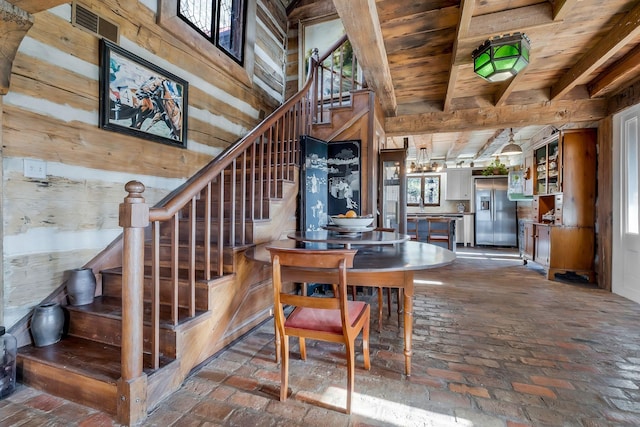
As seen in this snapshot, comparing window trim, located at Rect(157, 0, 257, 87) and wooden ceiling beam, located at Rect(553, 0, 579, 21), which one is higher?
window trim, located at Rect(157, 0, 257, 87)

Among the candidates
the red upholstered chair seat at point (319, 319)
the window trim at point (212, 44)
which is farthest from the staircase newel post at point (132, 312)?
the window trim at point (212, 44)

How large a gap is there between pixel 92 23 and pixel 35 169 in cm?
118

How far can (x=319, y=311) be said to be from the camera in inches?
68.3

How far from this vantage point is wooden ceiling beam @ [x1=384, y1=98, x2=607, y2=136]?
3.88 metres

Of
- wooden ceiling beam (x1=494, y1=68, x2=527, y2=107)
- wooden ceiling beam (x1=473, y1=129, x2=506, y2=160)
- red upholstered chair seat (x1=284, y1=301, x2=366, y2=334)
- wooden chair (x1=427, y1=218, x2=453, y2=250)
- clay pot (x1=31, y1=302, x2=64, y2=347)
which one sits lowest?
clay pot (x1=31, y1=302, x2=64, y2=347)

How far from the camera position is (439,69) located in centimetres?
330

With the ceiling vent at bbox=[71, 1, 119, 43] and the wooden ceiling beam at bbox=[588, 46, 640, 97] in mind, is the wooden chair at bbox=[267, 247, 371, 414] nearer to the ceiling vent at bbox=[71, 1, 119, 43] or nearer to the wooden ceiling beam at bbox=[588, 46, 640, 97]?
the ceiling vent at bbox=[71, 1, 119, 43]

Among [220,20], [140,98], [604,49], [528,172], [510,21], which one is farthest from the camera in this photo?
[528,172]

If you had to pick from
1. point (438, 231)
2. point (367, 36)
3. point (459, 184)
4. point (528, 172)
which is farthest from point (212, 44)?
point (459, 184)

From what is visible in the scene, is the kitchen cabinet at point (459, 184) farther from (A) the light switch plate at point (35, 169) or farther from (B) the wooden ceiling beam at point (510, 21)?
(A) the light switch plate at point (35, 169)

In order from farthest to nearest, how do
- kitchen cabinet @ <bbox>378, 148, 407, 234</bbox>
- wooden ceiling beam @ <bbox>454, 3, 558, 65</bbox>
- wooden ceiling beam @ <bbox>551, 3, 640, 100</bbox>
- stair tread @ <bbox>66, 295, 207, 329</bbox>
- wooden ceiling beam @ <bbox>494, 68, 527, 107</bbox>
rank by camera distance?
kitchen cabinet @ <bbox>378, 148, 407, 234</bbox>, wooden ceiling beam @ <bbox>494, 68, 527, 107</bbox>, wooden ceiling beam @ <bbox>551, 3, 640, 100</bbox>, wooden ceiling beam @ <bbox>454, 3, 558, 65</bbox>, stair tread @ <bbox>66, 295, 207, 329</bbox>

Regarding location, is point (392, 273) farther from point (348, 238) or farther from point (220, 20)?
point (220, 20)

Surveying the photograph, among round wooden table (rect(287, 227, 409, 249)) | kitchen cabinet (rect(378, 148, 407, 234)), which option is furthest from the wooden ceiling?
round wooden table (rect(287, 227, 409, 249))

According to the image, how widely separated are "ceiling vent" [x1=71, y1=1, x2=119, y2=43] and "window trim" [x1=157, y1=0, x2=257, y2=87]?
517 millimetres
